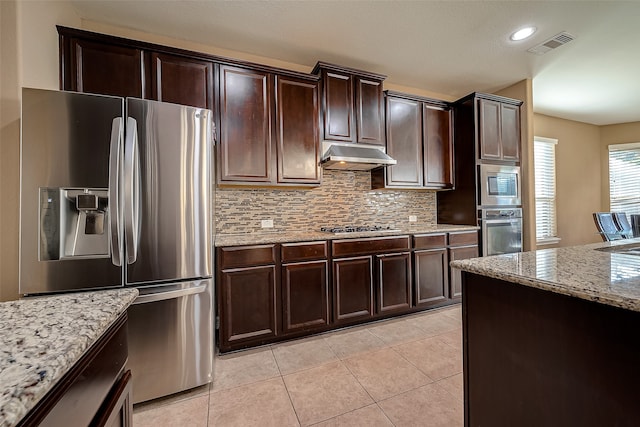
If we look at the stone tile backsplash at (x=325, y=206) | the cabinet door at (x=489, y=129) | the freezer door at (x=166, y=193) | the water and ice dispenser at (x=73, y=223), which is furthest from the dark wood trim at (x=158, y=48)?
the cabinet door at (x=489, y=129)

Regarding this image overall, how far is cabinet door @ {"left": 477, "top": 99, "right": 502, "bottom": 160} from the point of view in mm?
3188

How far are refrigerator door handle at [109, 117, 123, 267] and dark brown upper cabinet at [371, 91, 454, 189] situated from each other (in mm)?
2446

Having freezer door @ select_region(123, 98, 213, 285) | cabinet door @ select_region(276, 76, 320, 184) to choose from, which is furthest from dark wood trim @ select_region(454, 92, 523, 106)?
freezer door @ select_region(123, 98, 213, 285)

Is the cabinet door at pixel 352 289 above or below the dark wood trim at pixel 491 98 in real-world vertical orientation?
below

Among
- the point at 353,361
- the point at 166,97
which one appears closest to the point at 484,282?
the point at 353,361

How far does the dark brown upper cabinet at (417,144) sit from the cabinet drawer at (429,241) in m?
0.65

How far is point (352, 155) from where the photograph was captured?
2.64 m

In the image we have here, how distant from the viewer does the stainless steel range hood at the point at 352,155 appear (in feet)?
8.53

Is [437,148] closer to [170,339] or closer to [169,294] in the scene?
[169,294]

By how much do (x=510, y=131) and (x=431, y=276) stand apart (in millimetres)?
2138

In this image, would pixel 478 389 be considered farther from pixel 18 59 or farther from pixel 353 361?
pixel 18 59

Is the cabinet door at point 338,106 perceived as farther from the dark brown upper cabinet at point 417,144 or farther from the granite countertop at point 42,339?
the granite countertop at point 42,339

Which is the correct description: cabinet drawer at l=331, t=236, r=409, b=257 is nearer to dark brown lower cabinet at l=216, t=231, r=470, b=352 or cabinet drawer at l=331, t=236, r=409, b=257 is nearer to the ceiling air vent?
dark brown lower cabinet at l=216, t=231, r=470, b=352

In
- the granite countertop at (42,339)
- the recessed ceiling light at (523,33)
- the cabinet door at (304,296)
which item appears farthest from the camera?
the recessed ceiling light at (523,33)
